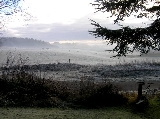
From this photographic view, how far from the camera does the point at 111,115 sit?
411 inches

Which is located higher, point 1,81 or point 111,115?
point 1,81

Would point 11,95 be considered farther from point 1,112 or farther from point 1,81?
point 1,112

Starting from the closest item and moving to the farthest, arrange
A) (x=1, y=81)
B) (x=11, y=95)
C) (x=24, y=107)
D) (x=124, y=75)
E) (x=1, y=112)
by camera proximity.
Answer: (x=1, y=112) → (x=24, y=107) → (x=11, y=95) → (x=1, y=81) → (x=124, y=75)

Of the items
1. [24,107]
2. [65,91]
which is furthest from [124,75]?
[24,107]

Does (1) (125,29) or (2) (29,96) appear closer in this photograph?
(1) (125,29)

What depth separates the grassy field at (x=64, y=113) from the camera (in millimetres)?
9656

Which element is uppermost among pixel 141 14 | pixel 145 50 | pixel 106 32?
pixel 141 14

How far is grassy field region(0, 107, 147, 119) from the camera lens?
9656 millimetres

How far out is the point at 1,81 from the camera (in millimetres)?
13156

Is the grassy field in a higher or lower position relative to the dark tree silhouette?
lower

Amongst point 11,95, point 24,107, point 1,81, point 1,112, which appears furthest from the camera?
point 1,81

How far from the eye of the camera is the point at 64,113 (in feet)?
34.1

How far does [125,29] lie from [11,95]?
586 centimetres

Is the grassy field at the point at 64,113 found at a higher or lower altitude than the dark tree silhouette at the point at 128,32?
lower
